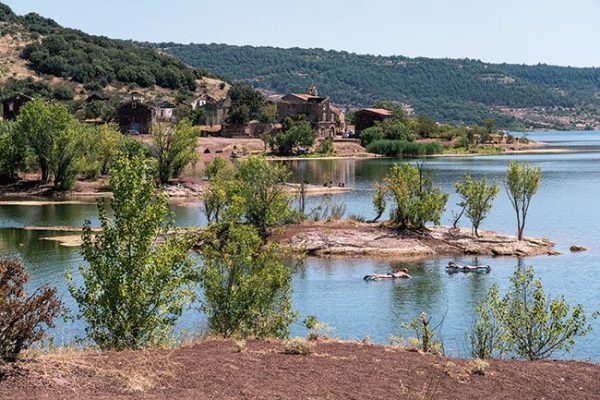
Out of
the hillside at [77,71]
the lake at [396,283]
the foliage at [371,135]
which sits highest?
the hillside at [77,71]

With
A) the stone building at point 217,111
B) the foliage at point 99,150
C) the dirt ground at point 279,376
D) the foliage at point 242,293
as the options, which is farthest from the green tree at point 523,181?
the stone building at point 217,111

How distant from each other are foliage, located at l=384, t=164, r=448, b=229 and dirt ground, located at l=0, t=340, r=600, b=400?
107 ft

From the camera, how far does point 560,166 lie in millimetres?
120438

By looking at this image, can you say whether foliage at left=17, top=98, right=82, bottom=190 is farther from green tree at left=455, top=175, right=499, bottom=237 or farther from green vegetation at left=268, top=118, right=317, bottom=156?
green vegetation at left=268, top=118, right=317, bottom=156

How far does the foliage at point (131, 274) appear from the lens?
17.7 metres

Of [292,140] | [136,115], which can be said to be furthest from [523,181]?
[136,115]

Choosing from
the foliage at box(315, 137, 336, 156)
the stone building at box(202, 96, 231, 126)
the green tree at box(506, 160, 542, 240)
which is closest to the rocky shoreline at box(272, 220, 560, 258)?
the green tree at box(506, 160, 542, 240)

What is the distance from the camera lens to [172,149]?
260ft

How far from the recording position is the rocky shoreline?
46.2m

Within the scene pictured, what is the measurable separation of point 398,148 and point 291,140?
20761mm

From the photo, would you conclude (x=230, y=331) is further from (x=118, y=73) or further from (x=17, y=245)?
(x=118, y=73)

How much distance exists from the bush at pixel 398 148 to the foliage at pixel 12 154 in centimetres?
7561

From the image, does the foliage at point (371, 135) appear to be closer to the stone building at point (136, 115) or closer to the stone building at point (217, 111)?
the stone building at point (217, 111)

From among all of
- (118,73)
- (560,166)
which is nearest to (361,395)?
(560,166)
